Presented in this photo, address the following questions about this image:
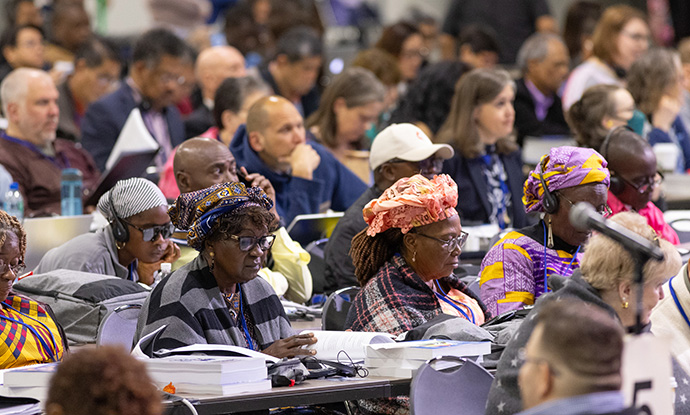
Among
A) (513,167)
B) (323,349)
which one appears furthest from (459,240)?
(513,167)

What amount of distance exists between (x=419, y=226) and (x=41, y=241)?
1.81 meters

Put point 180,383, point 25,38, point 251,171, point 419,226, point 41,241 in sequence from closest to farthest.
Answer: point 180,383 < point 419,226 < point 41,241 < point 251,171 < point 25,38

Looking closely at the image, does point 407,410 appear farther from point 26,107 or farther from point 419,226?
point 26,107

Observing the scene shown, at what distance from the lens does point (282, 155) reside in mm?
5625

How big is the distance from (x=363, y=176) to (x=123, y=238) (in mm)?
2694

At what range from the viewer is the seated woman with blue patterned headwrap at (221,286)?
3.19 m

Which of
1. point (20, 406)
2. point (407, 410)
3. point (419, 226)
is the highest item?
point (419, 226)

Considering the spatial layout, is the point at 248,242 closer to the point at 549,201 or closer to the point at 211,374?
the point at 211,374

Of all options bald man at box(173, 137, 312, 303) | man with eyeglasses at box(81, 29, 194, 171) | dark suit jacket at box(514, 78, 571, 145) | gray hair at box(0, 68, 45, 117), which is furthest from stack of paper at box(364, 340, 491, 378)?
dark suit jacket at box(514, 78, 571, 145)

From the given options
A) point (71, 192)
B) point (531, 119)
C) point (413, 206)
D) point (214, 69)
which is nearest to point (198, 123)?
point (214, 69)

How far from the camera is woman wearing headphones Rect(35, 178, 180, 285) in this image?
4.05 m

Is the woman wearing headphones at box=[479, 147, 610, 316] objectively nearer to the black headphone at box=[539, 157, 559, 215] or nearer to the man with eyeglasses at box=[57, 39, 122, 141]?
the black headphone at box=[539, 157, 559, 215]

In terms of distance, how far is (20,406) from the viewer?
2766 mm

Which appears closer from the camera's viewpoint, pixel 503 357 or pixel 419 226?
pixel 503 357
